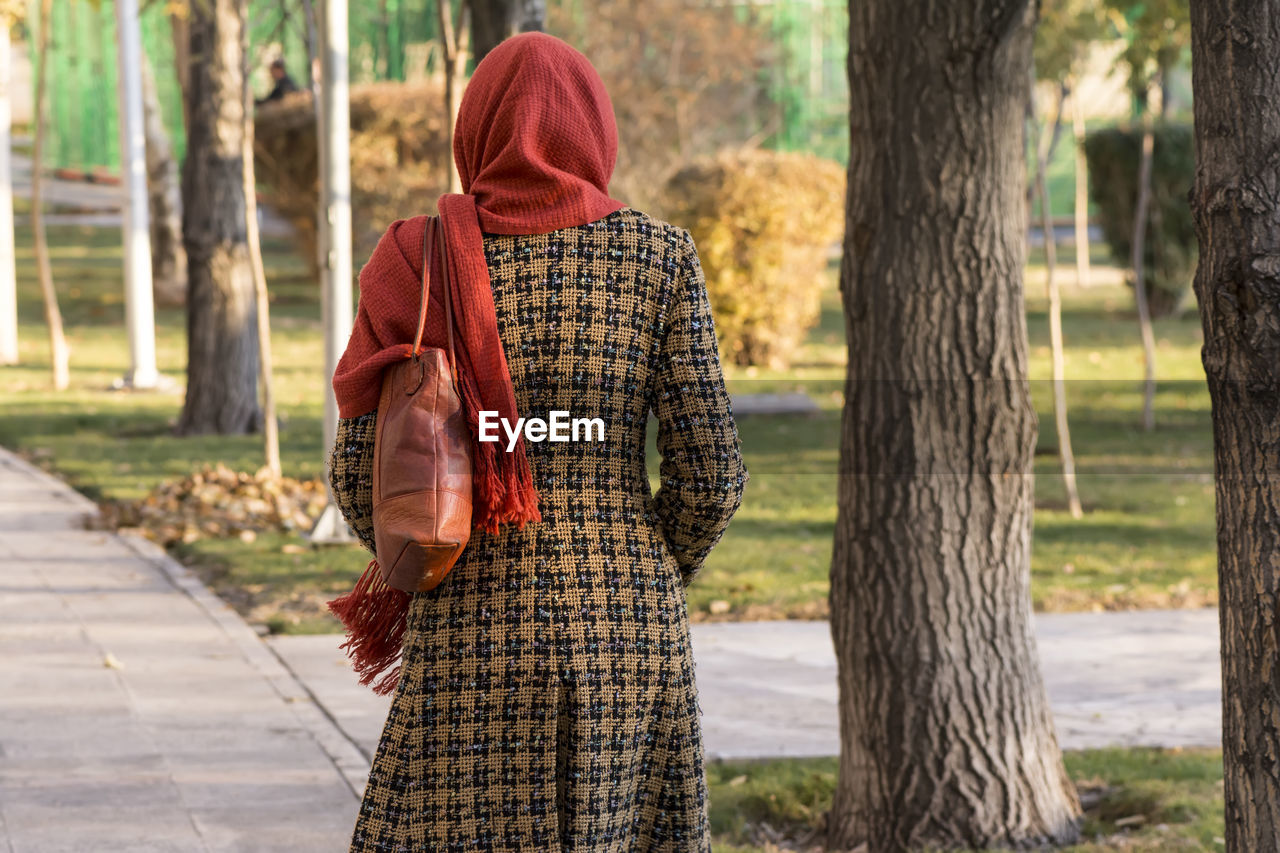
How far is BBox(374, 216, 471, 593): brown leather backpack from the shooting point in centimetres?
233

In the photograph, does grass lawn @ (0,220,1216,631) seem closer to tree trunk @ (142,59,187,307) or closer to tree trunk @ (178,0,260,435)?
tree trunk @ (178,0,260,435)

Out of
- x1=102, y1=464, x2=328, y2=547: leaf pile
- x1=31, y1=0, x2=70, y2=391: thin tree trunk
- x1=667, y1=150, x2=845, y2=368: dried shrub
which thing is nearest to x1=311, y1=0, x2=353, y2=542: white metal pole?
x1=102, y1=464, x2=328, y2=547: leaf pile

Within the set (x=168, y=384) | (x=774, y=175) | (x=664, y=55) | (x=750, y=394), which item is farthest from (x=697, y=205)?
(x=664, y=55)

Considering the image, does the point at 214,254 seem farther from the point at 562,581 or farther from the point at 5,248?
the point at 562,581

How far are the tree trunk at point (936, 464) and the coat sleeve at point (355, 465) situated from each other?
7.58 ft

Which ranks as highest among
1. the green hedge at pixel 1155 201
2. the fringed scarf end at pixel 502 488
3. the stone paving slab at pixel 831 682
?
the green hedge at pixel 1155 201

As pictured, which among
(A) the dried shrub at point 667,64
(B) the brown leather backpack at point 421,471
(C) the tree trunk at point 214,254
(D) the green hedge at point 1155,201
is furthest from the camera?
(A) the dried shrub at point 667,64

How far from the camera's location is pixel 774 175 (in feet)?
53.7

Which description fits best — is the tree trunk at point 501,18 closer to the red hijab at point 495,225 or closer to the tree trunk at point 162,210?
the red hijab at point 495,225

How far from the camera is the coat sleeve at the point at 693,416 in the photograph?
254 cm

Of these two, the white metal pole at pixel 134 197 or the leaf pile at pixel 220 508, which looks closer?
the leaf pile at pixel 220 508

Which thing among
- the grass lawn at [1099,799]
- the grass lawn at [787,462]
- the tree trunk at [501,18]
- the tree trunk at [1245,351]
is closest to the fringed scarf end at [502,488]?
the tree trunk at [1245,351]

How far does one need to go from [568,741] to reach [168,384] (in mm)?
13106

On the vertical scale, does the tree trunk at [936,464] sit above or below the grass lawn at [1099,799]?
above
